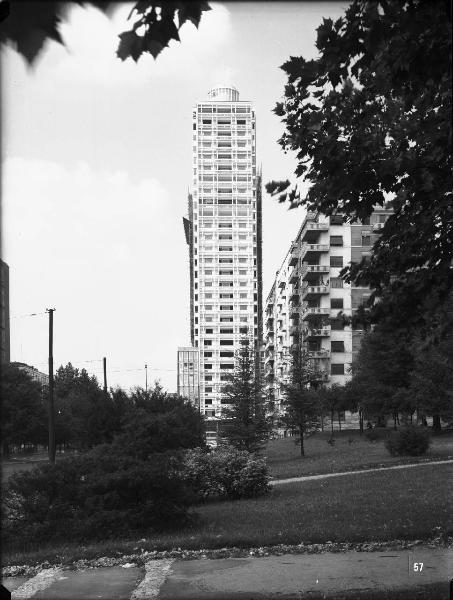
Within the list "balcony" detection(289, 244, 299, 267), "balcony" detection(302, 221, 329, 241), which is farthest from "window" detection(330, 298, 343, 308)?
"balcony" detection(289, 244, 299, 267)

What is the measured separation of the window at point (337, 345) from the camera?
284 ft

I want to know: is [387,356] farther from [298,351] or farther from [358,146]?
[358,146]

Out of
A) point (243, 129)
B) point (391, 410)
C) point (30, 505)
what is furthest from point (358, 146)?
point (243, 129)

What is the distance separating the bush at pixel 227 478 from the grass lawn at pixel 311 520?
536 mm

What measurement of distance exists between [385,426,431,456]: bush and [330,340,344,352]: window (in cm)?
5548

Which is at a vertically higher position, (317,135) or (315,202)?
(317,135)

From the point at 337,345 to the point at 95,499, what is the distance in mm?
75941

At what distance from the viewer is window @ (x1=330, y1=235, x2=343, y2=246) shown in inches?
3438

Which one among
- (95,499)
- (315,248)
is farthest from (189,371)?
(95,499)

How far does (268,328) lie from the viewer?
132875 millimetres

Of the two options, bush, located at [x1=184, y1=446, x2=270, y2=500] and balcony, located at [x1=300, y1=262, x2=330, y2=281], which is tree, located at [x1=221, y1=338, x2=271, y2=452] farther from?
balcony, located at [x1=300, y1=262, x2=330, y2=281]

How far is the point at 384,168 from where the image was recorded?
7.98 meters

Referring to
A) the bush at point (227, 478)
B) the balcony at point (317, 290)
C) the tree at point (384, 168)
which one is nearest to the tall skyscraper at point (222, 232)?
the balcony at point (317, 290)

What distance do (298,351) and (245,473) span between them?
82.9ft
